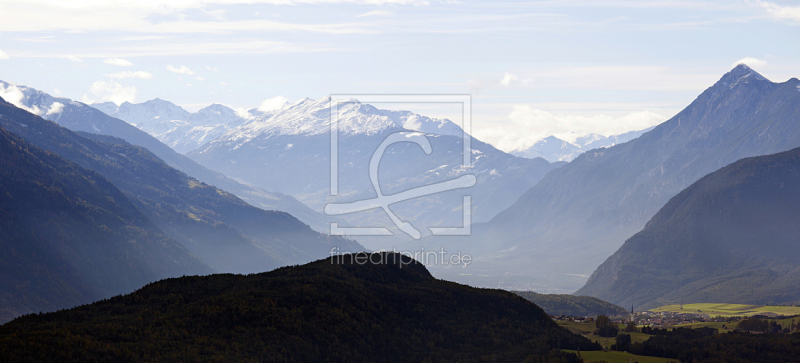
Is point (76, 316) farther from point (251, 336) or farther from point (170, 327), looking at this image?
point (251, 336)

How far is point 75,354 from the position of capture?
159 metres

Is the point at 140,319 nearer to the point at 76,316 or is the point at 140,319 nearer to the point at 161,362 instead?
the point at 76,316

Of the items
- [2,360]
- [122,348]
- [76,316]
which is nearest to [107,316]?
[76,316]

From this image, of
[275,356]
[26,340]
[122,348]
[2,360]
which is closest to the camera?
[2,360]

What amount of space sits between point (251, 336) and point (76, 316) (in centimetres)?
4799

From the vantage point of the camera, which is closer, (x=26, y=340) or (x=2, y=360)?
(x=2, y=360)

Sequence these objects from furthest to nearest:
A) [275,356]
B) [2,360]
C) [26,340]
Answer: [275,356]
[26,340]
[2,360]

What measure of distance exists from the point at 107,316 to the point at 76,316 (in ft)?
26.0

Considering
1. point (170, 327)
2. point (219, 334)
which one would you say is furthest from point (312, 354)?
point (170, 327)

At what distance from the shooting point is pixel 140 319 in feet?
644

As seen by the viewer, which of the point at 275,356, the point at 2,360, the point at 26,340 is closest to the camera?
the point at 2,360

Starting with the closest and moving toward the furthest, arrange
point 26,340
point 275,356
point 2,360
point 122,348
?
Result: point 2,360 < point 26,340 < point 122,348 < point 275,356

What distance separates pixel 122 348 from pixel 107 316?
31.0m

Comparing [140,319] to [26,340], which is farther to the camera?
[140,319]
